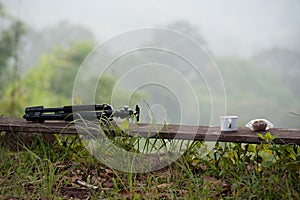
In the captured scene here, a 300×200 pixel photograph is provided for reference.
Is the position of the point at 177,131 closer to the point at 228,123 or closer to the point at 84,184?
the point at 228,123

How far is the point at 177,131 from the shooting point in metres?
1.58

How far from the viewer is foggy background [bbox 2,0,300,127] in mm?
2398

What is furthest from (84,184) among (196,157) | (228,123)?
(228,123)

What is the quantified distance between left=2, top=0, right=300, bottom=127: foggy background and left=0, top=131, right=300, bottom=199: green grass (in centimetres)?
73

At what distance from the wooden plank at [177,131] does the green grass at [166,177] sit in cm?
5

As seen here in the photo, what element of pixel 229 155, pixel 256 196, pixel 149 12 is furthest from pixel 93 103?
pixel 149 12

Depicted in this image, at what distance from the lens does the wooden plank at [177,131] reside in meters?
1.50

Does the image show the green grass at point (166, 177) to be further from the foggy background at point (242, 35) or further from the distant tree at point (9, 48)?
the distant tree at point (9, 48)

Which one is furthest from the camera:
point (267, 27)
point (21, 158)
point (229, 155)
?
point (267, 27)

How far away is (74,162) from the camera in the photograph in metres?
1.66

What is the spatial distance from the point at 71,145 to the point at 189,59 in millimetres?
577

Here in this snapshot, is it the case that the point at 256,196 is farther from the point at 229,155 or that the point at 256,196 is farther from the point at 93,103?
the point at 93,103

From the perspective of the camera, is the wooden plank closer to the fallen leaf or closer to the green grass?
the green grass

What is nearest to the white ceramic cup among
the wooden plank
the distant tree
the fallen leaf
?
the wooden plank
